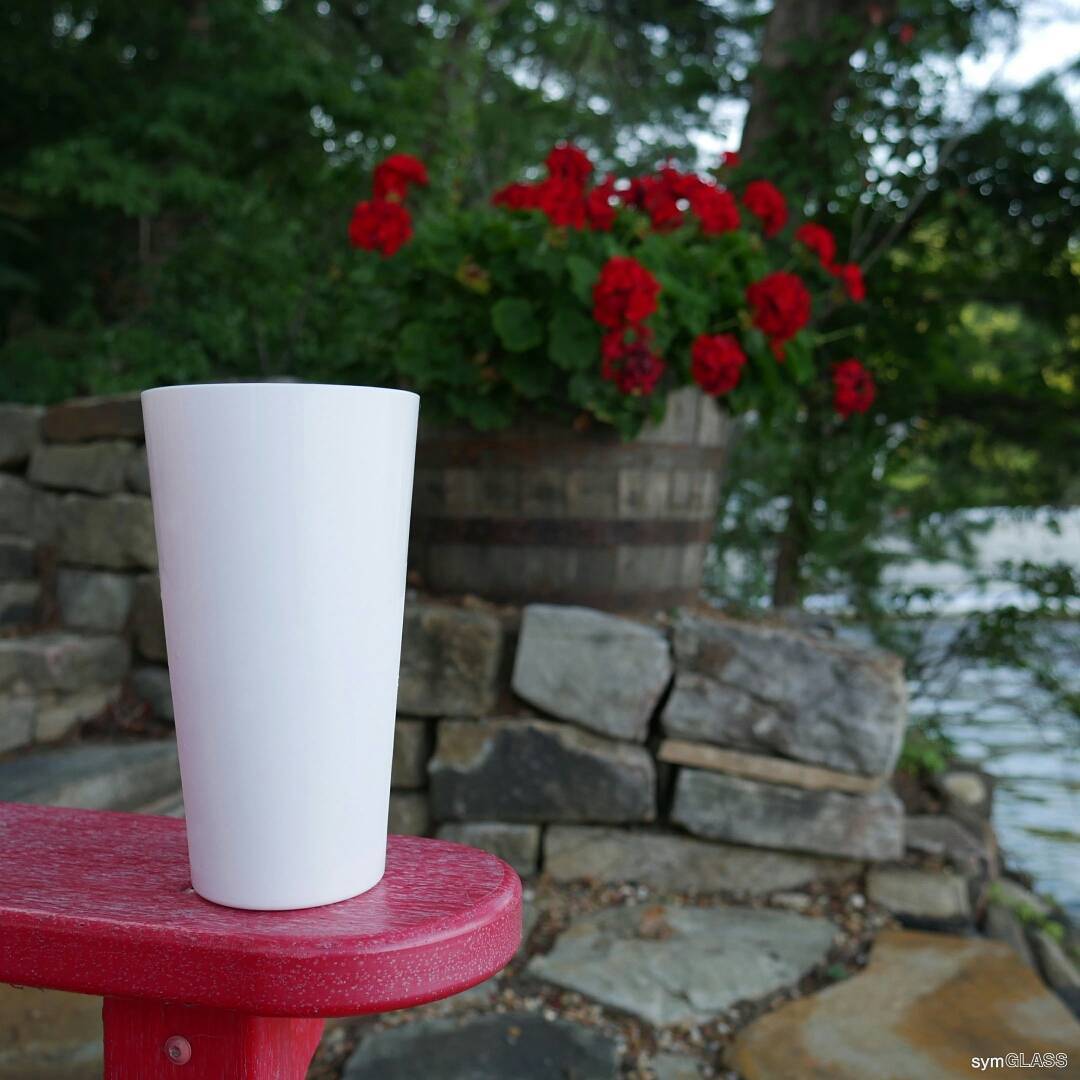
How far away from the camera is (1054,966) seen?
2.09 meters

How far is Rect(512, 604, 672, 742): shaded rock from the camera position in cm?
204

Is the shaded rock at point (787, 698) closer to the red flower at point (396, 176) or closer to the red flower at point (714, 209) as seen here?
the red flower at point (714, 209)

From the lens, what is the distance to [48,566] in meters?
2.50

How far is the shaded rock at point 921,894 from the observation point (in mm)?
2018

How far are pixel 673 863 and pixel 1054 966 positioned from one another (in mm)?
784

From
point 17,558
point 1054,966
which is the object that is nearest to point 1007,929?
point 1054,966

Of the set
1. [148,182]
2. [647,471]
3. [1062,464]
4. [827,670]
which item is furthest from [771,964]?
[148,182]

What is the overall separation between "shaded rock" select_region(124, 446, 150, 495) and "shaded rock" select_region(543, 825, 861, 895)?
1.16 meters

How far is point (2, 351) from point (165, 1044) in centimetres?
329

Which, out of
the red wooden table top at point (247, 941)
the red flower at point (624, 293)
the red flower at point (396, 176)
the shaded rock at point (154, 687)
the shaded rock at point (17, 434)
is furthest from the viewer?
the shaded rock at point (17, 434)

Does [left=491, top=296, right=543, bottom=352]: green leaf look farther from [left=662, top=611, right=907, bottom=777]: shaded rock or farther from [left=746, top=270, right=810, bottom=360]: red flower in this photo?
[left=662, top=611, right=907, bottom=777]: shaded rock

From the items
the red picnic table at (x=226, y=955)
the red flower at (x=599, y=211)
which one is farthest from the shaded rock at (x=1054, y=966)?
the red picnic table at (x=226, y=955)

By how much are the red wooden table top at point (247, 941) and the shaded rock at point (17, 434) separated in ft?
7.51

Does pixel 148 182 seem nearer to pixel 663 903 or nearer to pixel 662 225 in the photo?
pixel 662 225
